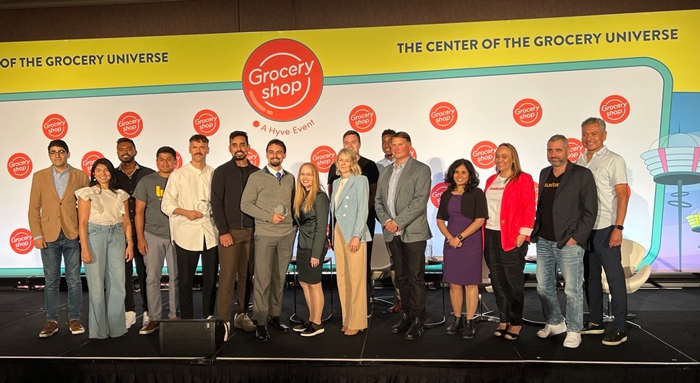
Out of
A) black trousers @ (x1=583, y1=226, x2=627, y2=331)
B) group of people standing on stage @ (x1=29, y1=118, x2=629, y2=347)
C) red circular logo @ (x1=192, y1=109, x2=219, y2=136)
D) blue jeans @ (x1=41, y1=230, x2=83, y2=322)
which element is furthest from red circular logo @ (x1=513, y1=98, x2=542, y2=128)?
blue jeans @ (x1=41, y1=230, x2=83, y2=322)

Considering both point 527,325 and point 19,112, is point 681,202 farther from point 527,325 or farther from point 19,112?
point 19,112

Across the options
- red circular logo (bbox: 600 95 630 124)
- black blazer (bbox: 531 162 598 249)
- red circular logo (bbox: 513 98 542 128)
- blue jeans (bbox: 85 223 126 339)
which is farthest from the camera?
red circular logo (bbox: 513 98 542 128)

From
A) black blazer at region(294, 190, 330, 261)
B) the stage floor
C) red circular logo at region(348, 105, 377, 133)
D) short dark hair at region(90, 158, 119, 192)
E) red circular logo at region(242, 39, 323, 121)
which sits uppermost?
red circular logo at region(242, 39, 323, 121)

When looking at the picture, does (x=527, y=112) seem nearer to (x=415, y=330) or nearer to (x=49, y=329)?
(x=415, y=330)

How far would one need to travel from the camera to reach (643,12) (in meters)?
5.62

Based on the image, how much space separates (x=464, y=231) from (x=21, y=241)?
541 centimetres

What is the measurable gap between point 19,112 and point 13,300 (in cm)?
225

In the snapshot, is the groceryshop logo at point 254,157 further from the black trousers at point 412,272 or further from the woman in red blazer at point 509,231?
the woman in red blazer at point 509,231

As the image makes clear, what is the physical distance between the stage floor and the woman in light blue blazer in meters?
0.21

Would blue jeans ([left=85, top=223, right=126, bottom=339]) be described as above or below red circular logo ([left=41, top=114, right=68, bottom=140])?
below

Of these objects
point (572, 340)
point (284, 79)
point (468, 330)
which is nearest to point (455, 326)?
point (468, 330)

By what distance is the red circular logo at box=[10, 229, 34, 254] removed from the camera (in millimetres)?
6098

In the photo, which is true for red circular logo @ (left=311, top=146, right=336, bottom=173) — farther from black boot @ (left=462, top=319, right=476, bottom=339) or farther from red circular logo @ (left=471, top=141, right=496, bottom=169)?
black boot @ (left=462, top=319, right=476, bottom=339)

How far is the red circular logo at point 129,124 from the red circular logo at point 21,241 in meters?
1.72
